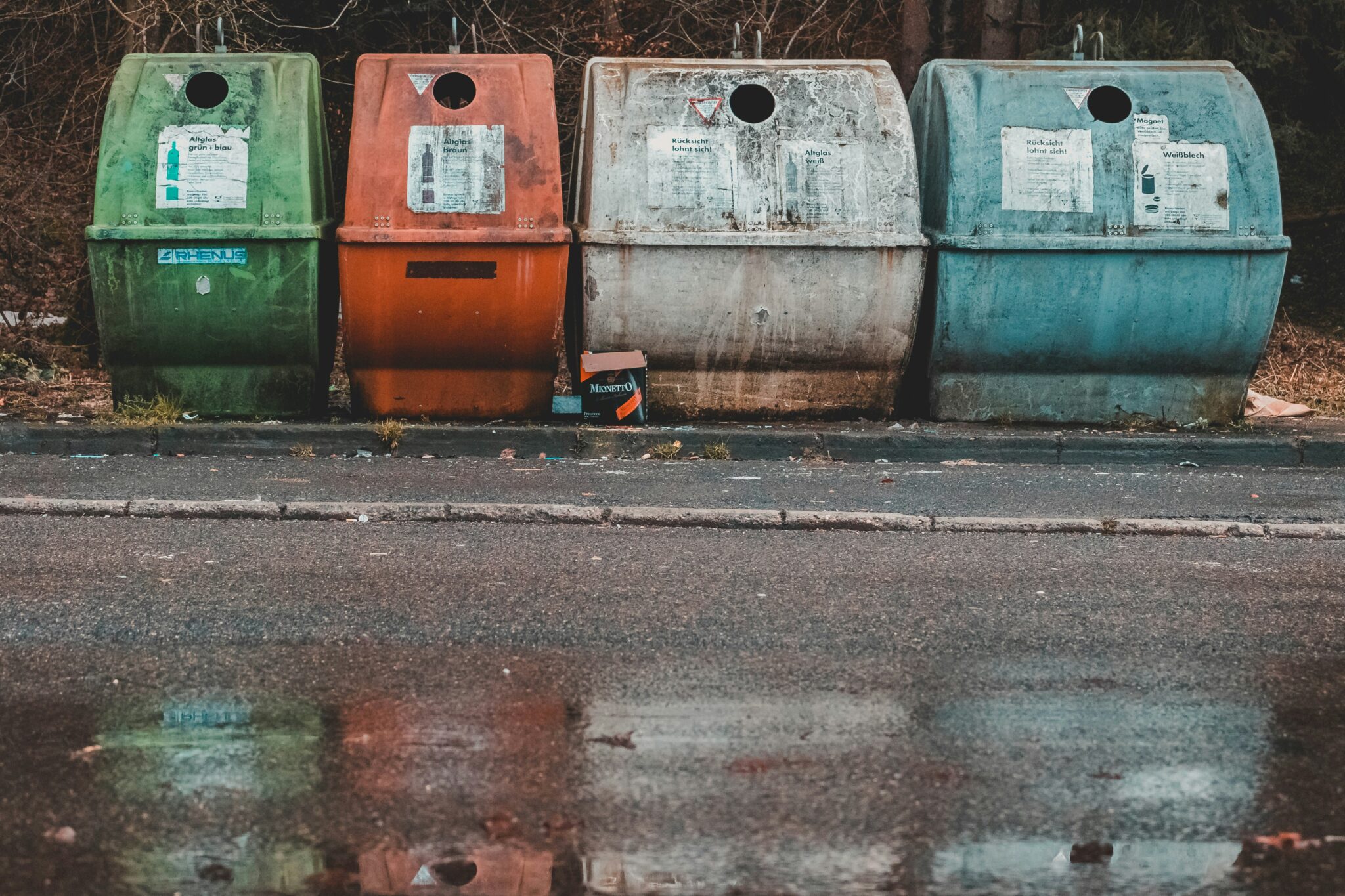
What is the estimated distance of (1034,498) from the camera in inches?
244

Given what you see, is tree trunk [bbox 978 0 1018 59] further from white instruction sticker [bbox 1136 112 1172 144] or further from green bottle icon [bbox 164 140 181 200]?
green bottle icon [bbox 164 140 181 200]

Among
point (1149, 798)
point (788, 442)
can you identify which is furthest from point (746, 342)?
point (1149, 798)

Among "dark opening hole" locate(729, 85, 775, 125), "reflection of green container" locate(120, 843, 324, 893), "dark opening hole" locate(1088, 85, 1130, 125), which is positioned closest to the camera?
"reflection of green container" locate(120, 843, 324, 893)

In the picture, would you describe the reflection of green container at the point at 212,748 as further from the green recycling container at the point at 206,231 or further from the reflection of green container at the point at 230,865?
the green recycling container at the point at 206,231

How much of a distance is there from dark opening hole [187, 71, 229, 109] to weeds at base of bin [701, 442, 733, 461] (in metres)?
2.93

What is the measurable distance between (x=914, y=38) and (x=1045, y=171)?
3870 millimetres

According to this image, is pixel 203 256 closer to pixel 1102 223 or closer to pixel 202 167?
pixel 202 167

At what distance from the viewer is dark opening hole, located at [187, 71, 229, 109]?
7.76 meters

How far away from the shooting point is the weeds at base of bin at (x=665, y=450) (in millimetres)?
7113

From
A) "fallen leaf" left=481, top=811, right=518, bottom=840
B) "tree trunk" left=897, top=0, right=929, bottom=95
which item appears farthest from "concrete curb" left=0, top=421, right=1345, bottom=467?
"tree trunk" left=897, top=0, right=929, bottom=95

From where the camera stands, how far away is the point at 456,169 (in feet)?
23.8

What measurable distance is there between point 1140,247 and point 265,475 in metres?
4.12

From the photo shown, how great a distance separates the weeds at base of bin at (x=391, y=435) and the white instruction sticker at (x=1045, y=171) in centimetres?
301

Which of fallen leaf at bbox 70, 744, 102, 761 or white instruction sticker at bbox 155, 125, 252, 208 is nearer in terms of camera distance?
fallen leaf at bbox 70, 744, 102, 761
